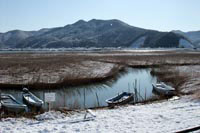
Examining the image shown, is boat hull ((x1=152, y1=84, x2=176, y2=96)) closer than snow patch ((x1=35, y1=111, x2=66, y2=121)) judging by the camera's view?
No

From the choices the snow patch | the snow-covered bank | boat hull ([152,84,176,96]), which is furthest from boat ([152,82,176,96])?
the snow patch

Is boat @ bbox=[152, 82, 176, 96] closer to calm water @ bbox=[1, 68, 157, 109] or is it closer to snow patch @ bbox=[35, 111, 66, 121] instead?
calm water @ bbox=[1, 68, 157, 109]

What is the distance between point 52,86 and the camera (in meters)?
26.1

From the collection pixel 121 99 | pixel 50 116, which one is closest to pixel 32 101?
pixel 121 99

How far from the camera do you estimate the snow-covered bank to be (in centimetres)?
886

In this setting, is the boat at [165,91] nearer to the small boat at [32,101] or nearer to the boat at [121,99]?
the boat at [121,99]

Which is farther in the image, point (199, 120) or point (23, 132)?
point (199, 120)

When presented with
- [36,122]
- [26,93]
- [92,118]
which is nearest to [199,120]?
[92,118]

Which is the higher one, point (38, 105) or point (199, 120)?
point (199, 120)

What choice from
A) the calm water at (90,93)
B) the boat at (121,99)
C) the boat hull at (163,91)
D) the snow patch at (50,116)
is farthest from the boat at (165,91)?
the snow patch at (50,116)

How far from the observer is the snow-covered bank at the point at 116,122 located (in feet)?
29.1

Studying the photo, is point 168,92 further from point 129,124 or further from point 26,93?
point 26,93

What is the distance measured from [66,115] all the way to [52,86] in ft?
51.3

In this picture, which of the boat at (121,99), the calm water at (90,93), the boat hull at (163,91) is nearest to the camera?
the boat at (121,99)
